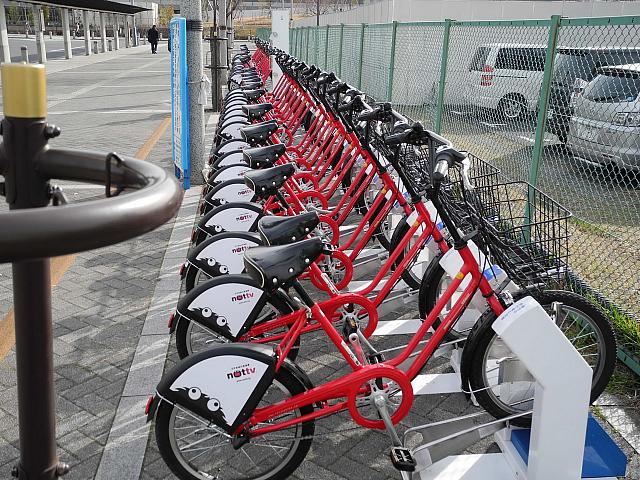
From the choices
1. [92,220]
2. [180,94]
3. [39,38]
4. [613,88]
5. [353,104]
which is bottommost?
[39,38]

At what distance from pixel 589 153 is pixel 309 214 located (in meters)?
3.02

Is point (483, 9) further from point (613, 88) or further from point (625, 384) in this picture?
point (625, 384)

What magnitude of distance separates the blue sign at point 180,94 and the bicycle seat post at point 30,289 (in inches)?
252

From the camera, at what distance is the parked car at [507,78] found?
5547 millimetres

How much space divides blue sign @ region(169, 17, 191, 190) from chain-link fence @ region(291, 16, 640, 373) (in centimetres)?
269

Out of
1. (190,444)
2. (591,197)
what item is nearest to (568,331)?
(190,444)

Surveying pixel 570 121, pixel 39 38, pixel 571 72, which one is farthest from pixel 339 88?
→ pixel 39 38

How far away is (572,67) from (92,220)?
5.46 meters

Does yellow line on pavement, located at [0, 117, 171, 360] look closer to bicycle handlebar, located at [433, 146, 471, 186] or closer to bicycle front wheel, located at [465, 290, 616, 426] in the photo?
bicycle handlebar, located at [433, 146, 471, 186]

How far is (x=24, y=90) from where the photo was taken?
2.45 feet

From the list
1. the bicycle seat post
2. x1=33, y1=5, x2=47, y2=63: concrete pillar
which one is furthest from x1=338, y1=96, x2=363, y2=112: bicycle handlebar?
x1=33, y1=5, x2=47, y2=63: concrete pillar

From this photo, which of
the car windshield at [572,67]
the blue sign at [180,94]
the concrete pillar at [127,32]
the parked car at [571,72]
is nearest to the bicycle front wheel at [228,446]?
the parked car at [571,72]

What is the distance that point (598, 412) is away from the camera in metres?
3.47

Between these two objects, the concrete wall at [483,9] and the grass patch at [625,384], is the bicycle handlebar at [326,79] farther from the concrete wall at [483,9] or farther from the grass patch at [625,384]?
the concrete wall at [483,9]
